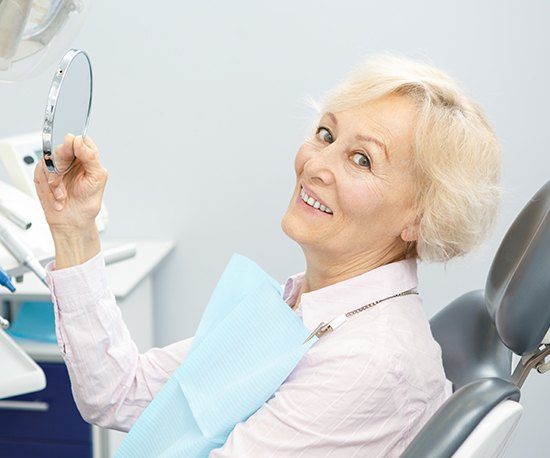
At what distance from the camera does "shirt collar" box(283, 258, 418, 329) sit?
1152 millimetres

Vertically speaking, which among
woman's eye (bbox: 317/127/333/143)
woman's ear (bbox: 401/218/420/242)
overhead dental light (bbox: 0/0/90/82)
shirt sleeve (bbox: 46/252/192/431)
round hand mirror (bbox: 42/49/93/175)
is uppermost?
overhead dental light (bbox: 0/0/90/82)

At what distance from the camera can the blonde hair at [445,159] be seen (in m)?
1.12

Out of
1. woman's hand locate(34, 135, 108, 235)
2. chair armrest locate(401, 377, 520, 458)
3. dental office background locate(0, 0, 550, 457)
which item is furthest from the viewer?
dental office background locate(0, 0, 550, 457)

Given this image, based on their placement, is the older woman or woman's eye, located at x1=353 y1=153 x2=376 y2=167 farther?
woman's eye, located at x1=353 y1=153 x2=376 y2=167

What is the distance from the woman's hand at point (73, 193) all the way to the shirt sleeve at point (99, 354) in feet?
0.19

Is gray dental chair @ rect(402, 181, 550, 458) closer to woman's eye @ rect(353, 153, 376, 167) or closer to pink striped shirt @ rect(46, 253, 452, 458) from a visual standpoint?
pink striped shirt @ rect(46, 253, 452, 458)

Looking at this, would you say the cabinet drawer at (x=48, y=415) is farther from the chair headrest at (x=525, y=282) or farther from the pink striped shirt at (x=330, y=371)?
the chair headrest at (x=525, y=282)

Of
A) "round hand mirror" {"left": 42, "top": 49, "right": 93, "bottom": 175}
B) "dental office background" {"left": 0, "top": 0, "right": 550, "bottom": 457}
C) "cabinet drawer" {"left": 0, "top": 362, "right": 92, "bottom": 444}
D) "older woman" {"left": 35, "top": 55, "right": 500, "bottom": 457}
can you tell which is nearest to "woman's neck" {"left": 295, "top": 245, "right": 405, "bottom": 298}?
"older woman" {"left": 35, "top": 55, "right": 500, "bottom": 457}

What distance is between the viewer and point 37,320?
1.91 m

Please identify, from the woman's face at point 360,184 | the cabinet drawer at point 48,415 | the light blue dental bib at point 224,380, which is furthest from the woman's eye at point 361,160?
the cabinet drawer at point 48,415

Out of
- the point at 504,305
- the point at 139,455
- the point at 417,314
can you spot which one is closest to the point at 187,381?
the point at 139,455

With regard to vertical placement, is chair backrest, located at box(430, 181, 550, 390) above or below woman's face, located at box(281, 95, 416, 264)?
below

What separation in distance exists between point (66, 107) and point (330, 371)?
43cm

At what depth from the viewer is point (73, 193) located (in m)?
1.12
